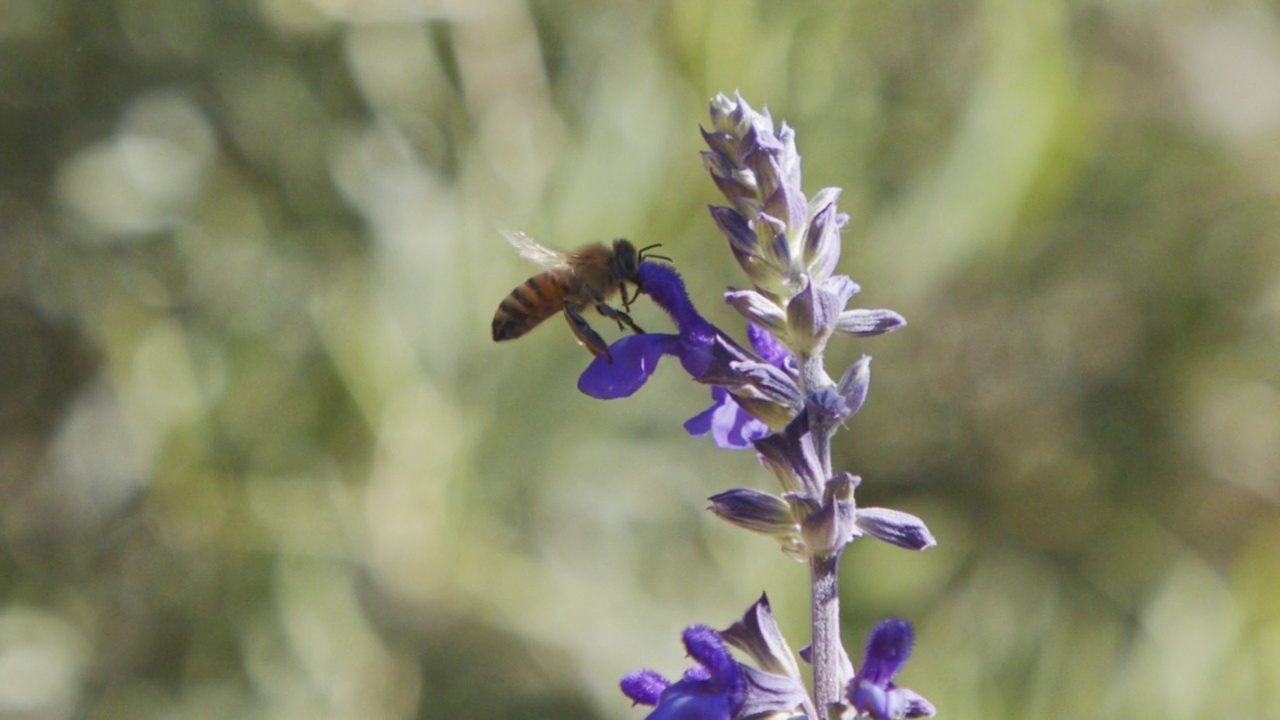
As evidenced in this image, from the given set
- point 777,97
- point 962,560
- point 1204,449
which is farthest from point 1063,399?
point 777,97

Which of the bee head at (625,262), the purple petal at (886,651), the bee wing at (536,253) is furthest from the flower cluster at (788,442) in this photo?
the bee wing at (536,253)

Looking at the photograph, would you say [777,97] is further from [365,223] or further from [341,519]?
[341,519]

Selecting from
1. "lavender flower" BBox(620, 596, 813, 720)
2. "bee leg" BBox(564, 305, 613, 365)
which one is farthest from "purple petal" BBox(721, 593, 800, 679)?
"bee leg" BBox(564, 305, 613, 365)

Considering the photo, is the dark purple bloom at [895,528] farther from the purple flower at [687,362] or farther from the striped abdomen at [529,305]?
the striped abdomen at [529,305]

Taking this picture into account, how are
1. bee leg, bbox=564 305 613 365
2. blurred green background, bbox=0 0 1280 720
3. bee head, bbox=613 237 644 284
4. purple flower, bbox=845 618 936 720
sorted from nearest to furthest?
purple flower, bbox=845 618 936 720 → bee leg, bbox=564 305 613 365 → bee head, bbox=613 237 644 284 → blurred green background, bbox=0 0 1280 720

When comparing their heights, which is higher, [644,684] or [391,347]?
[391,347]

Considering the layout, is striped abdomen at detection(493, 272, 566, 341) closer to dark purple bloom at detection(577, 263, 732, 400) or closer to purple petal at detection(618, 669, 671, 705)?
dark purple bloom at detection(577, 263, 732, 400)
